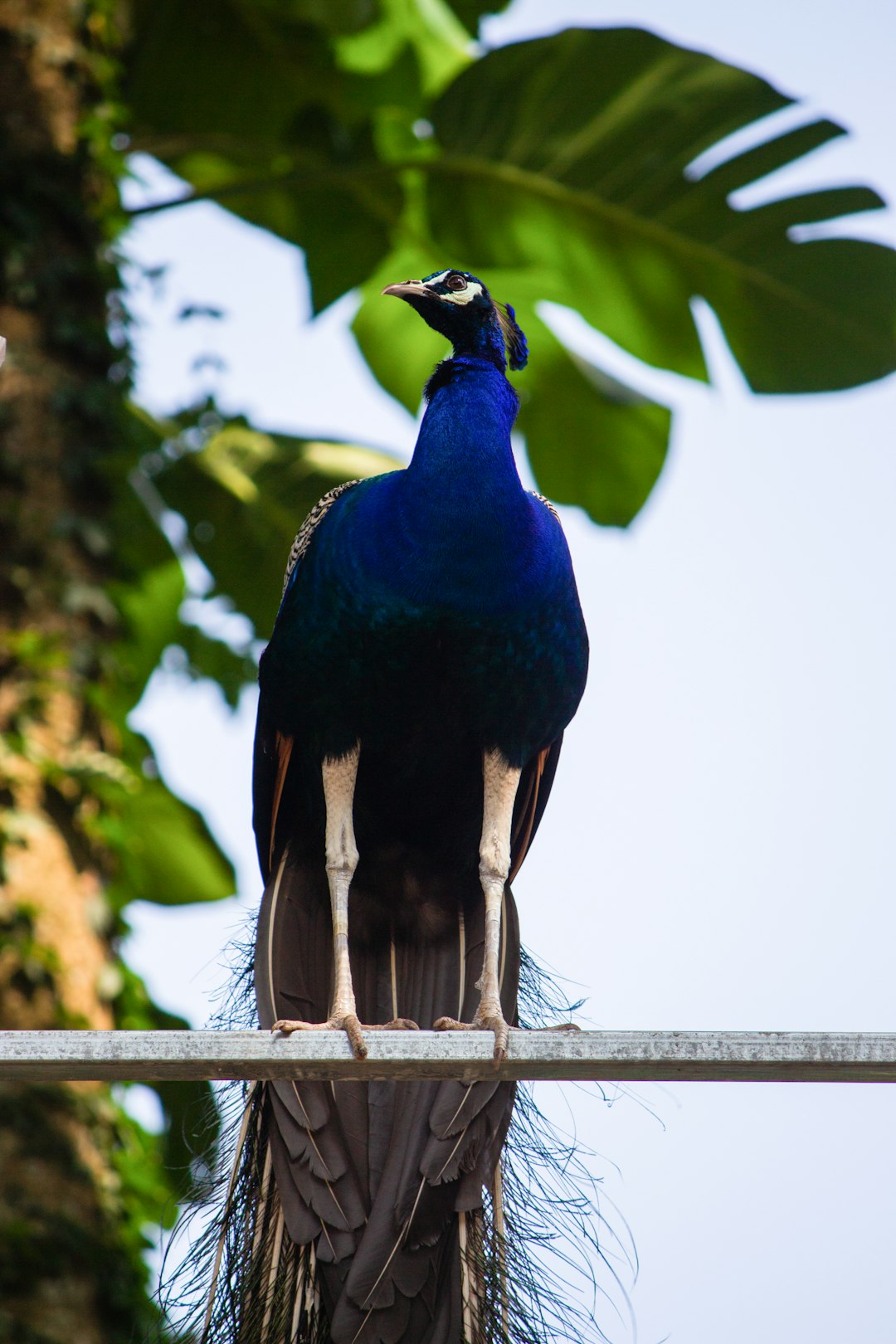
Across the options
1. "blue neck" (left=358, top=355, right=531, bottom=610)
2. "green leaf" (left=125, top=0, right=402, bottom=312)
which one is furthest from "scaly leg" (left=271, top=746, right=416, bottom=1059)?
"green leaf" (left=125, top=0, right=402, bottom=312)

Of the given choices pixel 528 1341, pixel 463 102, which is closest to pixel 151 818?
pixel 463 102

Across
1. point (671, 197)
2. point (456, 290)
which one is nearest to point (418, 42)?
point (671, 197)

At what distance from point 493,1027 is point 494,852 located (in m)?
0.46

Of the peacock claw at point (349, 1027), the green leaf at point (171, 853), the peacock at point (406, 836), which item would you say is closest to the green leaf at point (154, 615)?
the green leaf at point (171, 853)

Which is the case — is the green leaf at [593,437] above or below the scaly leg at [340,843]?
above

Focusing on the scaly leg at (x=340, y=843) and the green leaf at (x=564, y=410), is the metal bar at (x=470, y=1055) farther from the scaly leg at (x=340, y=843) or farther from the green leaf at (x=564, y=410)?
the green leaf at (x=564, y=410)

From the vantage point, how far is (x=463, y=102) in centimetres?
576

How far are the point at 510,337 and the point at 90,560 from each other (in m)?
2.14

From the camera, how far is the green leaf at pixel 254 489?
639cm

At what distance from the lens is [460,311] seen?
327cm

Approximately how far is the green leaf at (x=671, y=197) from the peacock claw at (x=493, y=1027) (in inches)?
141

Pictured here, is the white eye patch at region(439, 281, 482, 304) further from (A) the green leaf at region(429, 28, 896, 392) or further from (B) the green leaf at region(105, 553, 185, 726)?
(B) the green leaf at region(105, 553, 185, 726)

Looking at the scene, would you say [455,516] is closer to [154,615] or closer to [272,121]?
[154,615]

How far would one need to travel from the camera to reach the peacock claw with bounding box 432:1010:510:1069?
2.14 m
